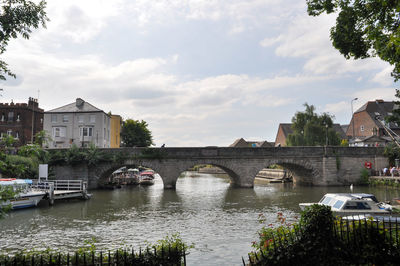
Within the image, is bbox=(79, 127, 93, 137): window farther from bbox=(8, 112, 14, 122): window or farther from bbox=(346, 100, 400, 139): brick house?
bbox=(346, 100, 400, 139): brick house

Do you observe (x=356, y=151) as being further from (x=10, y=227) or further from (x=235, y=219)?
(x=10, y=227)

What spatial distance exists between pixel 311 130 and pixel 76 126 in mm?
39686

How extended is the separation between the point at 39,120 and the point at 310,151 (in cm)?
4865

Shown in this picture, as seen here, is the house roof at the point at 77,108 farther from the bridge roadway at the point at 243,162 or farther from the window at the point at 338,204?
the window at the point at 338,204

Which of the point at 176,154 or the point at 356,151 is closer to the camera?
the point at 176,154

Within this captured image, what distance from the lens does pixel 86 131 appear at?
50.8m

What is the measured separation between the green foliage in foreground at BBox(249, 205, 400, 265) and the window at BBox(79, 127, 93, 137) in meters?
48.2

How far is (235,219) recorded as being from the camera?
1864cm

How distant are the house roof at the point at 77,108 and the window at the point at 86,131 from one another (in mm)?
2894

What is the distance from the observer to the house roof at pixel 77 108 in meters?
50.9

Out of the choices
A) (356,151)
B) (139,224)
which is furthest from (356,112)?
(139,224)

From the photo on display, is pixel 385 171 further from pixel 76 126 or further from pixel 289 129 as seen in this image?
pixel 76 126

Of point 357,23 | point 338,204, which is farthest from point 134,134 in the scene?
point 357,23

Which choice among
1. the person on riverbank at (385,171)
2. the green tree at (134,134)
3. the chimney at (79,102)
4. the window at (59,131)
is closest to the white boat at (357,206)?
the person on riverbank at (385,171)
